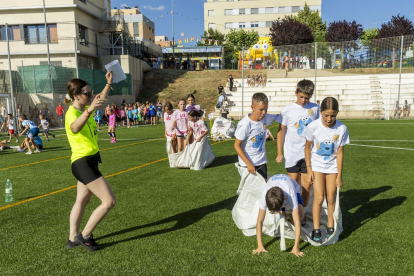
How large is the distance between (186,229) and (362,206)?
2879 mm

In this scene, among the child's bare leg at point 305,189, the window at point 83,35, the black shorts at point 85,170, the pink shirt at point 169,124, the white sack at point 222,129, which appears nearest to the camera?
the black shorts at point 85,170

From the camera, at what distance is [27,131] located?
12234 mm

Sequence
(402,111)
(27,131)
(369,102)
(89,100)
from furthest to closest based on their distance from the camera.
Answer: (369,102)
(402,111)
(27,131)
(89,100)

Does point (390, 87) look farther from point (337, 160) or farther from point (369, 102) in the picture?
point (337, 160)

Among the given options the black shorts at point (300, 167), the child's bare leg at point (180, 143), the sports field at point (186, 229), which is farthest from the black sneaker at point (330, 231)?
the child's bare leg at point (180, 143)

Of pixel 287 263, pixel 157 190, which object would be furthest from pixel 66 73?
pixel 287 263

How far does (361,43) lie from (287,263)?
25947 millimetres

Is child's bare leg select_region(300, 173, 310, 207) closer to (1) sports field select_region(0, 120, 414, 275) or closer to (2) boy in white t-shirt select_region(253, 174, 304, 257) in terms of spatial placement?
(1) sports field select_region(0, 120, 414, 275)

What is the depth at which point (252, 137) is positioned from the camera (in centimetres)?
445

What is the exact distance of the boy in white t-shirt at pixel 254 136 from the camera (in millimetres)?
4316

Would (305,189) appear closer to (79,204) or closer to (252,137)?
(252,137)

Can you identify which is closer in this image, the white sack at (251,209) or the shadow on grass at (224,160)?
the white sack at (251,209)

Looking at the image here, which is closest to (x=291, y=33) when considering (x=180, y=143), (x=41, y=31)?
(x=41, y=31)

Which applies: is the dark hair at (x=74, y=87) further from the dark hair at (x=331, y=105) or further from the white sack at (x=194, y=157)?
the white sack at (x=194, y=157)
